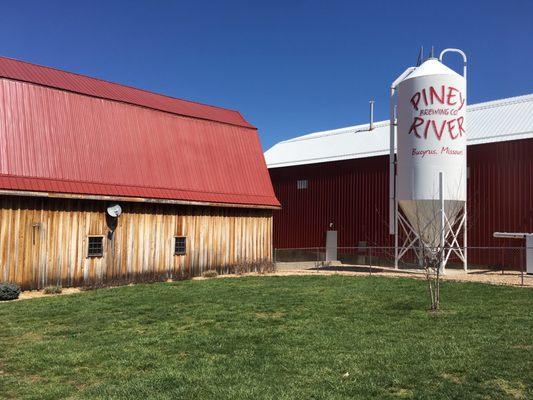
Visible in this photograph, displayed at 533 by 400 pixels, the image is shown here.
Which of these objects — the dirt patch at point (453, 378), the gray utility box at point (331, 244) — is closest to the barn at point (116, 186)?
the gray utility box at point (331, 244)

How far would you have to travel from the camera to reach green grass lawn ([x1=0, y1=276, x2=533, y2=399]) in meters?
6.49

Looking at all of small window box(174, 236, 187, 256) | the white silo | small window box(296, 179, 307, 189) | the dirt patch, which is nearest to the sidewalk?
the white silo

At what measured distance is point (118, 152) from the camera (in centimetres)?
1962

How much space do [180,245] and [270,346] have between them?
41.2ft

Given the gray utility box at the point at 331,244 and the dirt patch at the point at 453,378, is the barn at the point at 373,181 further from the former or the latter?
the dirt patch at the point at 453,378

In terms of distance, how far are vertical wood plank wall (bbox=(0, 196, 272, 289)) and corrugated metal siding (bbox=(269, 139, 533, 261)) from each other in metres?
7.95

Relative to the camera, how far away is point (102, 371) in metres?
7.38

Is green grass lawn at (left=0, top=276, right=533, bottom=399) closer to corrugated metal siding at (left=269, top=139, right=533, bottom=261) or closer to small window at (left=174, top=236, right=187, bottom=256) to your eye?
small window at (left=174, top=236, right=187, bottom=256)

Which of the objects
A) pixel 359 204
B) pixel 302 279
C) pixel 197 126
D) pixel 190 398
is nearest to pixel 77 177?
pixel 197 126

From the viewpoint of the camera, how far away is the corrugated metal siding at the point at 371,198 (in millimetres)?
23719

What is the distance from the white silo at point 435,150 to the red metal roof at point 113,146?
6.81 metres

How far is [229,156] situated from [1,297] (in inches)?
478

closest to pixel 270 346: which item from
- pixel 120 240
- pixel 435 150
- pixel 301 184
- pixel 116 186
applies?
pixel 120 240

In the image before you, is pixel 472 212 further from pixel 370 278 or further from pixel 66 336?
pixel 66 336
